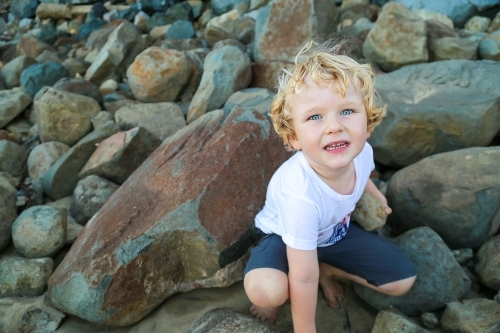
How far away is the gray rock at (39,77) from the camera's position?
464 cm

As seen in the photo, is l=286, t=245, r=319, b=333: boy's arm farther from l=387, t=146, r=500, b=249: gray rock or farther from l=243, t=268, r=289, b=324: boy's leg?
l=387, t=146, r=500, b=249: gray rock

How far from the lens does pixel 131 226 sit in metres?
2.24

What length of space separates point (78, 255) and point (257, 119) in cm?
114

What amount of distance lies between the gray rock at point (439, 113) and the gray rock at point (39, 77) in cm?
332

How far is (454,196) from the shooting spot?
2.40 m

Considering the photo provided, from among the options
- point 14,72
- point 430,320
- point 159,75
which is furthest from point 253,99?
point 14,72

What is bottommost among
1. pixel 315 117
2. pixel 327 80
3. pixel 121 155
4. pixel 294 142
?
pixel 121 155

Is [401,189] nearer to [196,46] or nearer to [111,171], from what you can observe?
[111,171]

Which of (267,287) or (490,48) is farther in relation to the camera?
(490,48)

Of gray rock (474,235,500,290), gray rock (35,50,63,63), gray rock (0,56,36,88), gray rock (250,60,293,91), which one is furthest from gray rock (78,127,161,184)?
gray rock (35,50,63,63)

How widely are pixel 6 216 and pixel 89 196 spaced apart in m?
0.48

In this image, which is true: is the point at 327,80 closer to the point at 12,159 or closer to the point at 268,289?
Answer: the point at 268,289

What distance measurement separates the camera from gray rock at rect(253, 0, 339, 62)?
4004mm

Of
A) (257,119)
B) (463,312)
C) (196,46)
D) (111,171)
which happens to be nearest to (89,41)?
(196,46)
